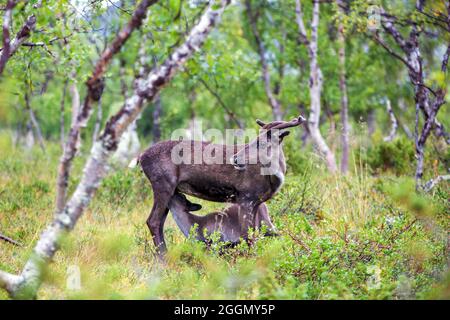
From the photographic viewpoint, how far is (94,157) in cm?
492

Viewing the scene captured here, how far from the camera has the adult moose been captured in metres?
7.77

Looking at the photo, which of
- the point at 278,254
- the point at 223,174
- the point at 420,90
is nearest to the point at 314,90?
the point at 420,90

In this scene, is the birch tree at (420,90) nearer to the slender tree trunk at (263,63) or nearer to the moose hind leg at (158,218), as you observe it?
the moose hind leg at (158,218)

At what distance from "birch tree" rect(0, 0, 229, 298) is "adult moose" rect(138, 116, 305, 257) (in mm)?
2787

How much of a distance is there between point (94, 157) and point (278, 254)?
2679 millimetres

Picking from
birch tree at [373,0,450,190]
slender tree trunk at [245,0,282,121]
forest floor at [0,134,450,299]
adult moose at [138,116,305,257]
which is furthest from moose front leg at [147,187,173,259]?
slender tree trunk at [245,0,282,121]

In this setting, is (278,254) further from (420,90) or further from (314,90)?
(314,90)

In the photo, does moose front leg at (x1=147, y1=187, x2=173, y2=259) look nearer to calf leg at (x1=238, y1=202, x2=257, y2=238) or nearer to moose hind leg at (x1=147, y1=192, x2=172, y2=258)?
moose hind leg at (x1=147, y1=192, x2=172, y2=258)

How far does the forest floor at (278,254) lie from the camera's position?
552 centimetres

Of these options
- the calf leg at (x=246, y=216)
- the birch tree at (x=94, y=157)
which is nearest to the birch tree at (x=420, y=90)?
the calf leg at (x=246, y=216)

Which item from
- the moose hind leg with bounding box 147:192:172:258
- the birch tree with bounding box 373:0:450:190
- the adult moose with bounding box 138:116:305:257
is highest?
the birch tree with bounding box 373:0:450:190
